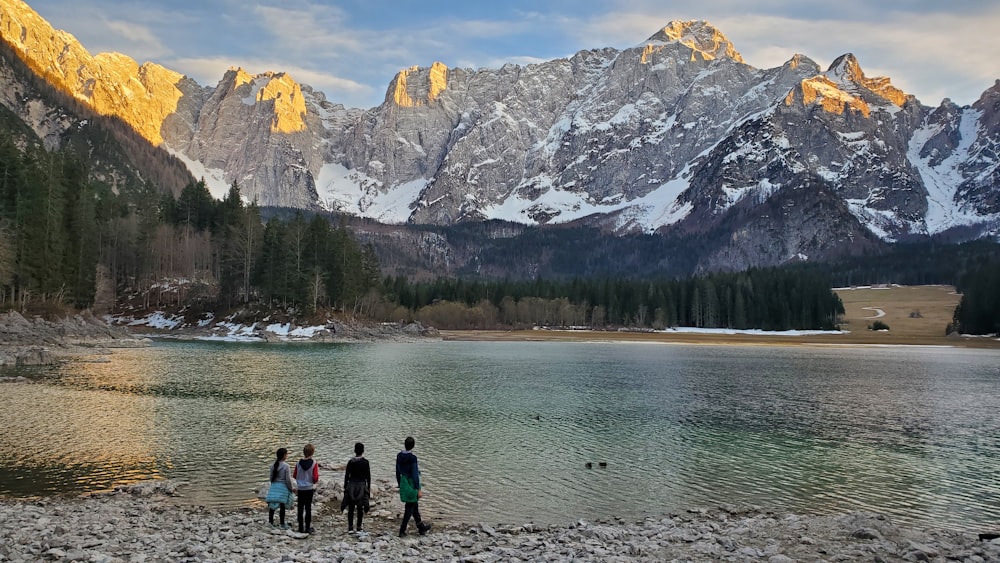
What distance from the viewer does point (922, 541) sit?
15969 millimetres

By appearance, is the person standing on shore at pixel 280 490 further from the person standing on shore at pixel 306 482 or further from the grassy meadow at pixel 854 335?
the grassy meadow at pixel 854 335

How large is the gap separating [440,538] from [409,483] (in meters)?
1.55

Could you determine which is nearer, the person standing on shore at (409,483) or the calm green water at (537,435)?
the person standing on shore at (409,483)

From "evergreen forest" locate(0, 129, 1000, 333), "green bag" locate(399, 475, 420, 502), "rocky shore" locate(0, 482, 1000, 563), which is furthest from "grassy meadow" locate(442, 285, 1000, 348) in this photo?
"green bag" locate(399, 475, 420, 502)

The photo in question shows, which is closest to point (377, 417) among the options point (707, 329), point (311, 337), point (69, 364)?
point (69, 364)

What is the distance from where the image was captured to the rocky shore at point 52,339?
179 ft

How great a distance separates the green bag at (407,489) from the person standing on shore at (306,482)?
2.10 metres

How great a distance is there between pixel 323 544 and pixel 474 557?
3.79 metres

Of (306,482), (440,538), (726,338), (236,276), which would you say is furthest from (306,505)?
(726,338)

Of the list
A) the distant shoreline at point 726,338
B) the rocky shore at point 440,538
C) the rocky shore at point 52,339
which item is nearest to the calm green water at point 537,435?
the rocky shore at point 440,538

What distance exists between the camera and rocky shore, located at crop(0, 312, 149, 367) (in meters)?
54.7

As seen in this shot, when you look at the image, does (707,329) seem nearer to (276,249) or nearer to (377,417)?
(276,249)

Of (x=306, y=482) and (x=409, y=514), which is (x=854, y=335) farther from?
(x=306, y=482)

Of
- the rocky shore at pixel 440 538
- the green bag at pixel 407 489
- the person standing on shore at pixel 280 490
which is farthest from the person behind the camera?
the person standing on shore at pixel 280 490
